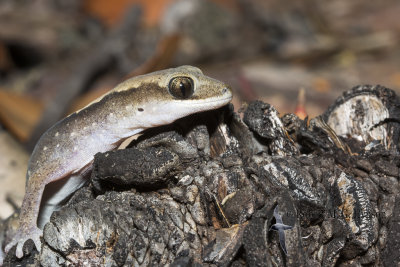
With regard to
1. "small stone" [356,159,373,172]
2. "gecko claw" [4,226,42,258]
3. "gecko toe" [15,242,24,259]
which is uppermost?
"small stone" [356,159,373,172]

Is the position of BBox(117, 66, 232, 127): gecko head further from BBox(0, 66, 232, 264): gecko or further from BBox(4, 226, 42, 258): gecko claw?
BBox(4, 226, 42, 258): gecko claw

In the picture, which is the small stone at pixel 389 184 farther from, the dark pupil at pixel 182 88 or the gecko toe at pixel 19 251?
the gecko toe at pixel 19 251

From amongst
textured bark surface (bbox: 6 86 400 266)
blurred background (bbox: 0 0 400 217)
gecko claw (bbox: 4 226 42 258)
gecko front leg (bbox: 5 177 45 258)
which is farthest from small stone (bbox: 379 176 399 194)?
blurred background (bbox: 0 0 400 217)

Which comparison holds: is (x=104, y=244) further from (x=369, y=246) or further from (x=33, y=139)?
(x=33, y=139)

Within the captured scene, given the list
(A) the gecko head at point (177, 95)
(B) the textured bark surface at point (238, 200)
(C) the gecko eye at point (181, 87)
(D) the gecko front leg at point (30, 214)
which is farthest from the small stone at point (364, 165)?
(D) the gecko front leg at point (30, 214)

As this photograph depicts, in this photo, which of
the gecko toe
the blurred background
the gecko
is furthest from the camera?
the blurred background

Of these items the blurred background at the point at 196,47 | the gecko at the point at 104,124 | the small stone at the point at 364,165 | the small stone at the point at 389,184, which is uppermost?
the blurred background at the point at 196,47

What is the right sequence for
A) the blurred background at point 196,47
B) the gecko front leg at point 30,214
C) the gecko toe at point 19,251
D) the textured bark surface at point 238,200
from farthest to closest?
the blurred background at point 196,47, the gecko front leg at point 30,214, the gecko toe at point 19,251, the textured bark surface at point 238,200

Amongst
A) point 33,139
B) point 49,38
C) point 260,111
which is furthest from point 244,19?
point 260,111
